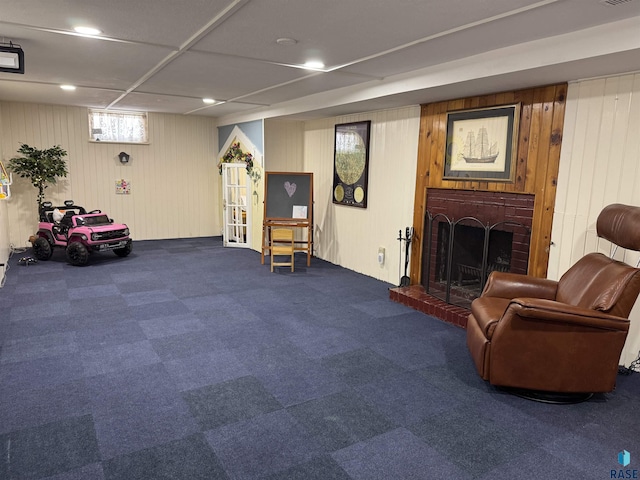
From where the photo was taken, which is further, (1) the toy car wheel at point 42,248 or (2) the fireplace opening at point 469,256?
(1) the toy car wheel at point 42,248

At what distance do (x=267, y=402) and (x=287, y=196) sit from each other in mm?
4326

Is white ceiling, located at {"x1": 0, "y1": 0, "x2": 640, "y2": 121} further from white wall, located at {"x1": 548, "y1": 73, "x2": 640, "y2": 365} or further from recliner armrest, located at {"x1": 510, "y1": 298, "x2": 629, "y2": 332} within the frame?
recliner armrest, located at {"x1": 510, "y1": 298, "x2": 629, "y2": 332}

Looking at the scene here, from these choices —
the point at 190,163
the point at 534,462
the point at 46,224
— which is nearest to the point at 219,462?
the point at 534,462

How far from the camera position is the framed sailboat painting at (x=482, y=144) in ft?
13.8

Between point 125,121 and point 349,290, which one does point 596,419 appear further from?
point 125,121

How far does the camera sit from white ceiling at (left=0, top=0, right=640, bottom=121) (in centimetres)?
272

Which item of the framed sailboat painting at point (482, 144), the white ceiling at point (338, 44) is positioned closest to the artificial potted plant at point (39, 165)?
the white ceiling at point (338, 44)

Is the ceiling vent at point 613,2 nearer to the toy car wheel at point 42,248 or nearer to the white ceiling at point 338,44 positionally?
the white ceiling at point 338,44

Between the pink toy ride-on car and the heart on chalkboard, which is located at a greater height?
the heart on chalkboard

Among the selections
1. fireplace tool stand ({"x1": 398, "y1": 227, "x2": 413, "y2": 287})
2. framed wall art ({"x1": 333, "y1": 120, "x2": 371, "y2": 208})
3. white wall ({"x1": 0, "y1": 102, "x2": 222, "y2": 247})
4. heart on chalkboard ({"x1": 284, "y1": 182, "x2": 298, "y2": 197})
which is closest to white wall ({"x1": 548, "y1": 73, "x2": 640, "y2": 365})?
fireplace tool stand ({"x1": 398, "y1": 227, "x2": 413, "y2": 287})

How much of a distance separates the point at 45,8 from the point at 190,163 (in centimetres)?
629

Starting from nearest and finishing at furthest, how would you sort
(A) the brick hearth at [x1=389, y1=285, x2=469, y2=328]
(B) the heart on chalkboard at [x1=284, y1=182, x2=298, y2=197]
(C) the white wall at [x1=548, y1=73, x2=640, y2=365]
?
(C) the white wall at [x1=548, y1=73, x2=640, y2=365]
(A) the brick hearth at [x1=389, y1=285, x2=469, y2=328]
(B) the heart on chalkboard at [x1=284, y1=182, x2=298, y2=197]

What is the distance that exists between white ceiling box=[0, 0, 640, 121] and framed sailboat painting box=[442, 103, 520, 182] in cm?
26

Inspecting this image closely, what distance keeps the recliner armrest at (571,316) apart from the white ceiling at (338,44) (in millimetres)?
1688
